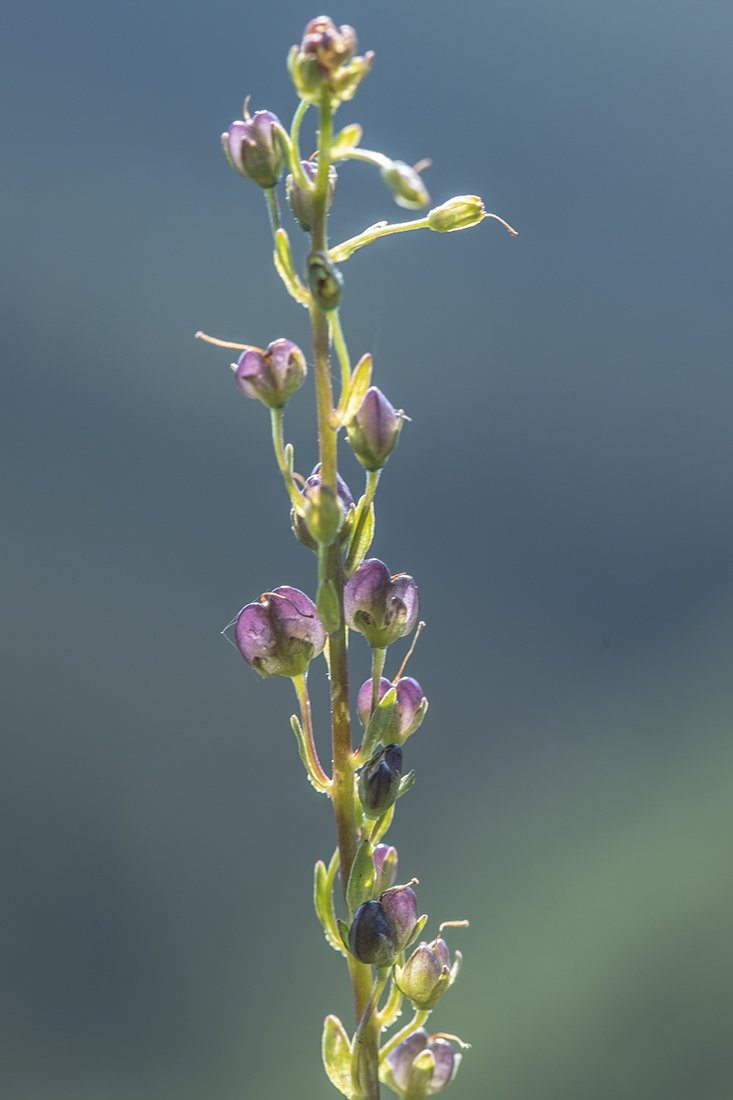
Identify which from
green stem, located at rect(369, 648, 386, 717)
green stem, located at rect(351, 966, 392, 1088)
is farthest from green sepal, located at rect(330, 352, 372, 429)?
green stem, located at rect(351, 966, 392, 1088)

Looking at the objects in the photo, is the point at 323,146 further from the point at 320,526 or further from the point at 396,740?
the point at 396,740

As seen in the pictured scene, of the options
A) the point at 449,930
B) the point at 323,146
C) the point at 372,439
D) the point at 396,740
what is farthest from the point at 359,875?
the point at 449,930

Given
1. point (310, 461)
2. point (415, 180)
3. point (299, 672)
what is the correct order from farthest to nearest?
point (310, 461), point (299, 672), point (415, 180)

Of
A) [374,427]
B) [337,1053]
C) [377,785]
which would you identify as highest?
[374,427]

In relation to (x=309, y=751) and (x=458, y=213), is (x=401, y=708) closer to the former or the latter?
(x=309, y=751)

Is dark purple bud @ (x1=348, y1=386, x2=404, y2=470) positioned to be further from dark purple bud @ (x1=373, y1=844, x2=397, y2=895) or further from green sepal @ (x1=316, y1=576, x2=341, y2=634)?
dark purple bud @ (x1=373, y1=844, x2=397, y2=895)

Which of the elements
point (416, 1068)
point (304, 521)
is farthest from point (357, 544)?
point (416, 1068)
